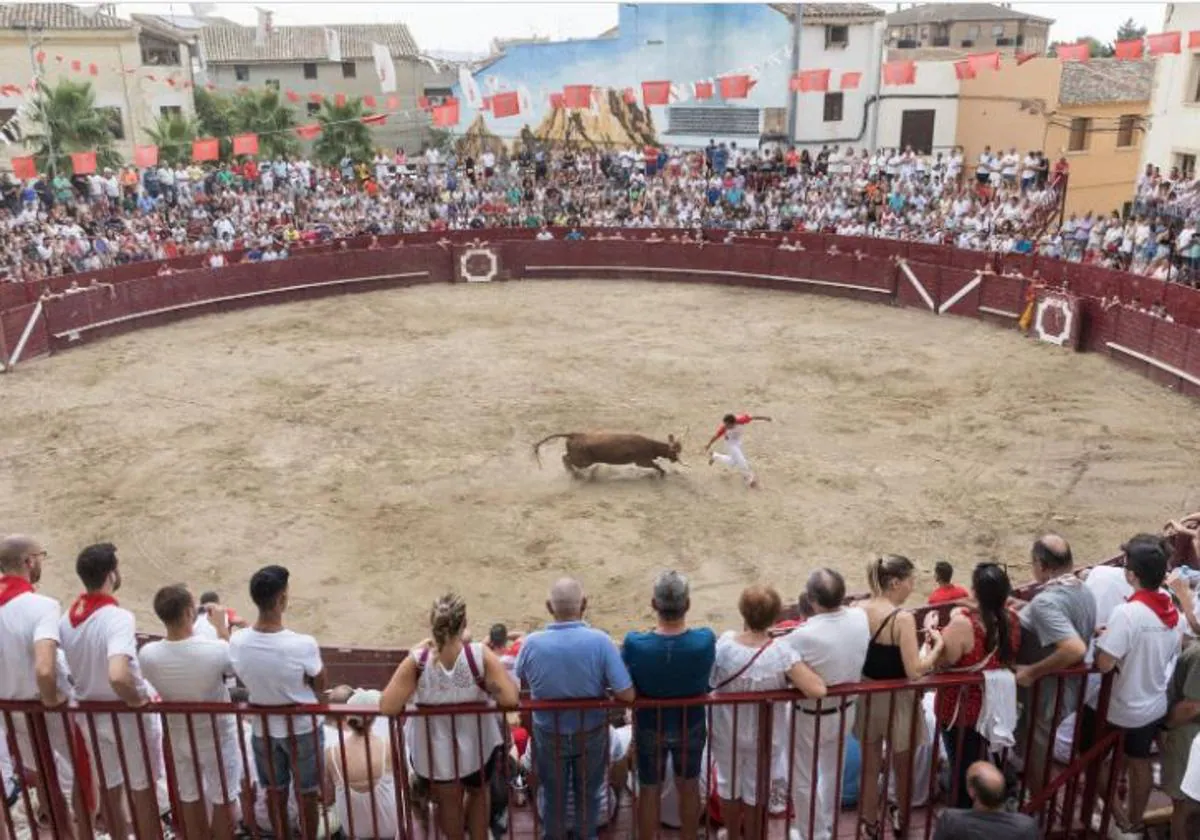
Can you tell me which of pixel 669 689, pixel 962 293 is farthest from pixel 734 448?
pixel 962 293

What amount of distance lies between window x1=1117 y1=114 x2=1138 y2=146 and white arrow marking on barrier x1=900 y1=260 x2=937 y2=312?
17.7 metres

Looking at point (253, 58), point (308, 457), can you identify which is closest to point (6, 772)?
point (308, 457)

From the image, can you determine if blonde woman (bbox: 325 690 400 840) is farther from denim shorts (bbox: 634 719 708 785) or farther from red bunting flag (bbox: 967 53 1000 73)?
red bunting flag (bbox: 967 53 1000 73)

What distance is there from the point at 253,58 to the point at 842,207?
3605 centimetres

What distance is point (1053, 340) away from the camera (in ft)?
A: 60.6

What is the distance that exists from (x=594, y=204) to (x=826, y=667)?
90.5 ft

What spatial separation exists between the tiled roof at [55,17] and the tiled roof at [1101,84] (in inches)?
1321

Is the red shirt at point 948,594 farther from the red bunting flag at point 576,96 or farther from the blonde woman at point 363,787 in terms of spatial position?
the red bunting flag at point 576,96

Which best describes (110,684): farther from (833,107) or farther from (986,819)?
(833,107)

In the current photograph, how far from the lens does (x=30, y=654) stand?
4.46m

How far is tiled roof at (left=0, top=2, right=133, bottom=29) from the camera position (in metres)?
36.7

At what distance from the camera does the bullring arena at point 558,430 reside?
1013 cm

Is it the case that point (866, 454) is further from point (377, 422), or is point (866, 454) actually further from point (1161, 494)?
point (377, 422)

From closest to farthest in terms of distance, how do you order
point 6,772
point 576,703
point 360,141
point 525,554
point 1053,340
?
point 576,703 → point 6,772 → point 525,554 → point 1053,340 → point 360,141
